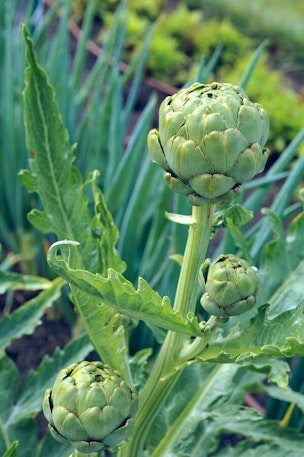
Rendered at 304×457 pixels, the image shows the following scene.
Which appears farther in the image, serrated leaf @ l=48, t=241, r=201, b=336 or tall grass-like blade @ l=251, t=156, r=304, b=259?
tall grass-like blade @ l=251, t=156, r=304, b=259

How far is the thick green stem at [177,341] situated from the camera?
0.59 metres

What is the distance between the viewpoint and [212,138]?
52cm

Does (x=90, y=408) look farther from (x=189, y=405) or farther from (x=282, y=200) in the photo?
(x=282, y=200)

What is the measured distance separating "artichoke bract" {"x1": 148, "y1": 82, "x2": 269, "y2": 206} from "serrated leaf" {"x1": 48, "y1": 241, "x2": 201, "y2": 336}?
0.08 m

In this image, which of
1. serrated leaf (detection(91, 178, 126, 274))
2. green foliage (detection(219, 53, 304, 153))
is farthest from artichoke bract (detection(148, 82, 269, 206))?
green foliage (detection(219, 53, 304, 153))

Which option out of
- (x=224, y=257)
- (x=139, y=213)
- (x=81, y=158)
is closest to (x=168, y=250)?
(x=139, y=213)

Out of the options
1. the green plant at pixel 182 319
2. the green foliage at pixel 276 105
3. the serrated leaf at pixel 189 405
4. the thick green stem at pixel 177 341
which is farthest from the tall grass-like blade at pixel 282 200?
the green foliage at pixel 276 105

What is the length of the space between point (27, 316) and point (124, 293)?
1.20 feet

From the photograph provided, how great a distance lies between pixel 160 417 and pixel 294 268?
0.21 metres

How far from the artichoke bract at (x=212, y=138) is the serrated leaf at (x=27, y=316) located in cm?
37

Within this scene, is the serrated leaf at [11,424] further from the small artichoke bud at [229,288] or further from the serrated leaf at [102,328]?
the small artichoke bud at [229,288]

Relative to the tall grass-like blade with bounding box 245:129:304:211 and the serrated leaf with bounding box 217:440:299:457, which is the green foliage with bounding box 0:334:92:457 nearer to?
the serrated leaf with bounding box 217:440:299:457

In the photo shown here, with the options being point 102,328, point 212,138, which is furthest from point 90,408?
point 212,138

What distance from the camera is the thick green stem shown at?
587 millimetres
